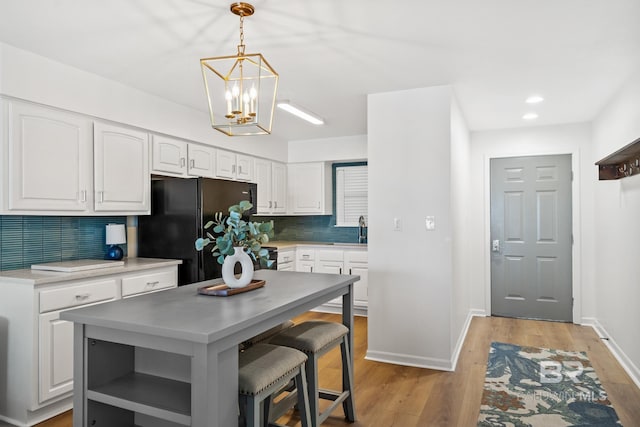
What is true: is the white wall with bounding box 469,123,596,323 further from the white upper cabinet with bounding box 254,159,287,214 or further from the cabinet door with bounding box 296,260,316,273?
the white upper cabinet with bounding box 254,159,287,214

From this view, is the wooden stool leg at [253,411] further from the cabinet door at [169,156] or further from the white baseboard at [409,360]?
the cabinet door at [169,156]

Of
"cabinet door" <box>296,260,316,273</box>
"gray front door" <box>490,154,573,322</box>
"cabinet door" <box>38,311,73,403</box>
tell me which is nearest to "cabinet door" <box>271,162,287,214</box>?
"cabinet door" <box>296,260,316,273</box>

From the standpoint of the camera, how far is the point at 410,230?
364 centimetres

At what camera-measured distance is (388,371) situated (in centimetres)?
349

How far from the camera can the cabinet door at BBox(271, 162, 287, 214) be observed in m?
5.80

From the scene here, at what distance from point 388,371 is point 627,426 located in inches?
62.4

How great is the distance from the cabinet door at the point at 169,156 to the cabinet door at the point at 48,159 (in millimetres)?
667

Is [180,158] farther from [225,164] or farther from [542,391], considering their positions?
[542,391]

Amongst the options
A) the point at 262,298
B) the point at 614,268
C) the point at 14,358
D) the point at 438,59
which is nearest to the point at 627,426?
the point at 614,268

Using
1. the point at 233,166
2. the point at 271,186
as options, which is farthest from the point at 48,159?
the point at 271,186

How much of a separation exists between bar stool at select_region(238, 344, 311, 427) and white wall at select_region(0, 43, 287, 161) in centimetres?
231

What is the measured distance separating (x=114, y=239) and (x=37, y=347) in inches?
42.6

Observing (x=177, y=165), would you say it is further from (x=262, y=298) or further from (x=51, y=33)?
(x=262, y=298)

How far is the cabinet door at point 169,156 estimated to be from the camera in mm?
3873
